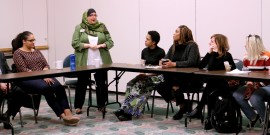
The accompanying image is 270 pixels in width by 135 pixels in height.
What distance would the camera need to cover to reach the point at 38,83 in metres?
5.28

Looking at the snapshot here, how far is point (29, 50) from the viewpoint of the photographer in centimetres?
564

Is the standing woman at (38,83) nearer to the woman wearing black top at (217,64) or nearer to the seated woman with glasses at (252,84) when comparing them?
the woman wearing black top at (217,64)

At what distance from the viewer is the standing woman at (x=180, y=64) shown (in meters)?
5.52

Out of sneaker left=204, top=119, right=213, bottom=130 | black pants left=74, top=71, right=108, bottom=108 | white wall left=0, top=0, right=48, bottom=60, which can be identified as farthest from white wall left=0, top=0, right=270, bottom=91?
sneaker left=204, top=119, right=213, bottom=130

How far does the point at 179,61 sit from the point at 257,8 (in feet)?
4.66

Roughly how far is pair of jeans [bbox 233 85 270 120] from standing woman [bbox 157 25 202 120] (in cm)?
80

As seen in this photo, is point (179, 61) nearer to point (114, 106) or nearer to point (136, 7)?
point (114, 106)

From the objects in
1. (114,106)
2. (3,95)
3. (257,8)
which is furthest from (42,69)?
(257,8)

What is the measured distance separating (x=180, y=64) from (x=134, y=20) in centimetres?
227

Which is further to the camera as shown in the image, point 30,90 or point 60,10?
point 60,10

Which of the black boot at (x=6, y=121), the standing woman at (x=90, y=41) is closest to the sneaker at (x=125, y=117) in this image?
the standing woman at (x=90, y=41)

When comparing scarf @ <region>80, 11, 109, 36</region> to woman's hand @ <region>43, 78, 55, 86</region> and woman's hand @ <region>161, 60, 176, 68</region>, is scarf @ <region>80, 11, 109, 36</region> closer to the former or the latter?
woman's hand @ <region>43, 78, 55, 86</region>

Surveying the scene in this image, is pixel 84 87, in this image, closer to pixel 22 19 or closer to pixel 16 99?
pixel 16 99

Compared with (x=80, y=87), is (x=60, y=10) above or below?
above
